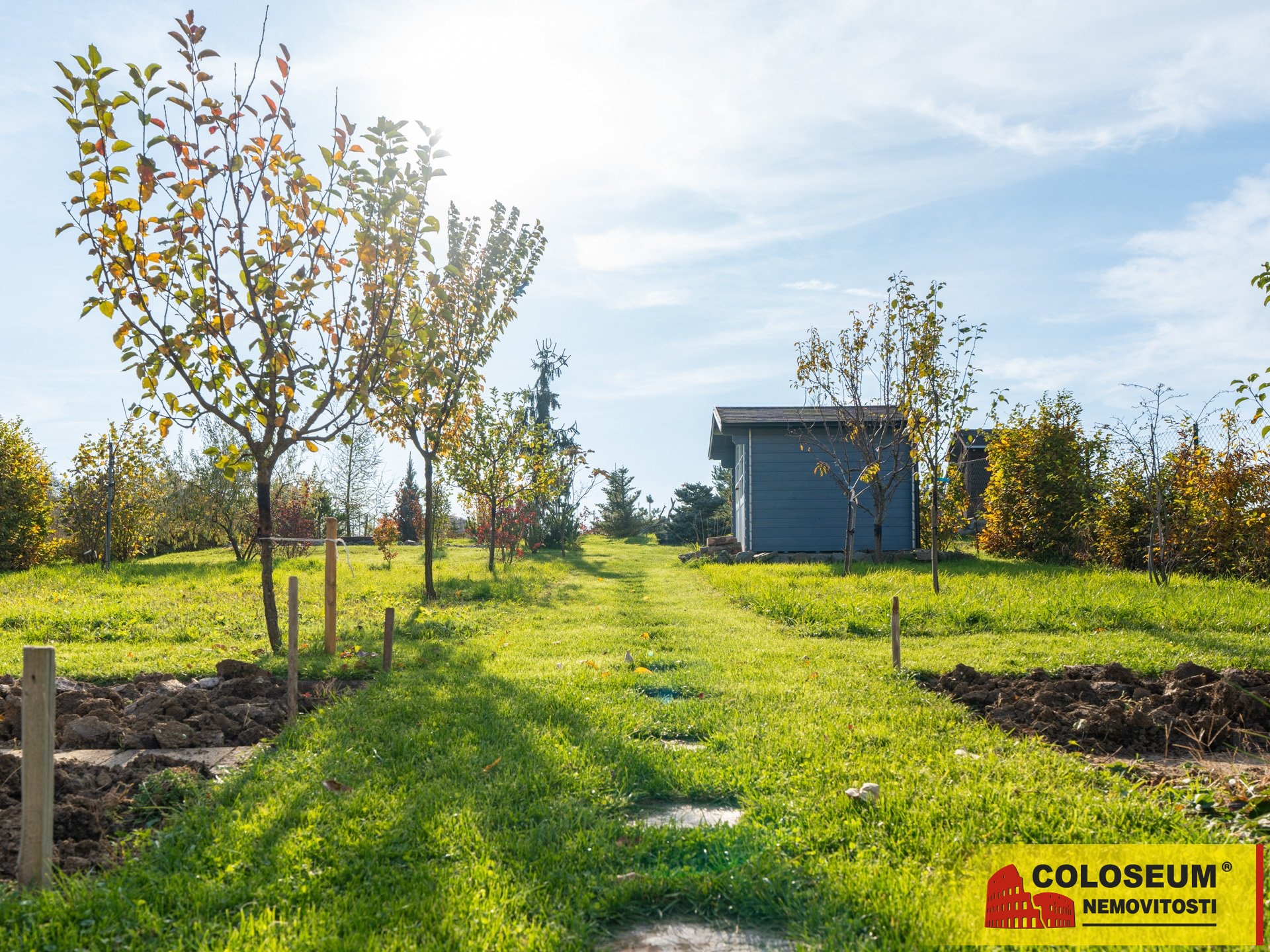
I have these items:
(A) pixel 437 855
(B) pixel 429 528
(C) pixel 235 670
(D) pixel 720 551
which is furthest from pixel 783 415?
(A) pixel 437 855

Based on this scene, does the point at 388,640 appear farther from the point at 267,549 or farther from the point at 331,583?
the point at 267,549

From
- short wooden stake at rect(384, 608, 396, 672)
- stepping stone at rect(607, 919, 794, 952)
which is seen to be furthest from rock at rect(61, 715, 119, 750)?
stepping stone at rect(607, 919, 794, 952)

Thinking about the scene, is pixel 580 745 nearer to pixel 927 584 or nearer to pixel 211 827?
pixel 211 827

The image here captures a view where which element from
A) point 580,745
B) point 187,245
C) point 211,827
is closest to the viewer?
point 211,827

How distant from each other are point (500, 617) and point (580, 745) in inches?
265

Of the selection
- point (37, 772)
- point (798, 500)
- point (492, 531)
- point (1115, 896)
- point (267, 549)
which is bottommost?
point (1115, 896)

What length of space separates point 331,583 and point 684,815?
445cm

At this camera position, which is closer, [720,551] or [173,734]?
[173,734]

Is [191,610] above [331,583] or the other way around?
the other way around

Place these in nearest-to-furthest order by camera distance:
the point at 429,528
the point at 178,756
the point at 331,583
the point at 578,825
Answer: the point at 578,825, the point at 178,756, the point at 331,583, the point at 429,528

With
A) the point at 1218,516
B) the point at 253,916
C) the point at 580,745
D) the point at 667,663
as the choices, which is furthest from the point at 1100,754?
the point at 1218,516

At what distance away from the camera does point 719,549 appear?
79.8 feet

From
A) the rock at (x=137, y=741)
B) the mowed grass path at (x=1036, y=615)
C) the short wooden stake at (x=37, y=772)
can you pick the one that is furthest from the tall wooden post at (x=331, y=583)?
the mowed grass path at (x=1036, y=615)

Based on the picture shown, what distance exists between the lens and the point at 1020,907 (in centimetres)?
300
